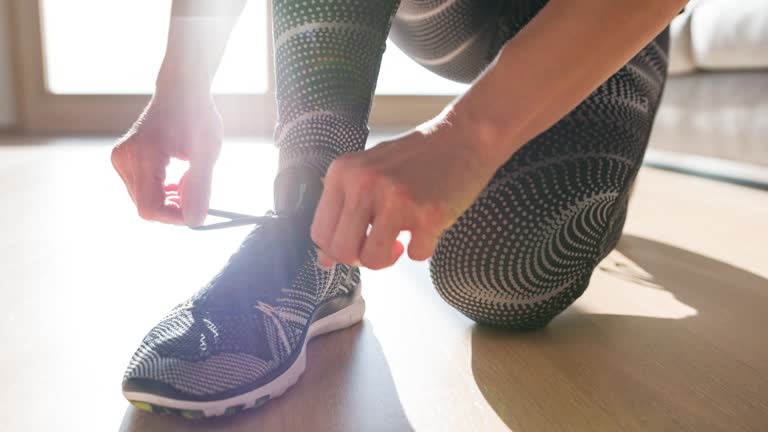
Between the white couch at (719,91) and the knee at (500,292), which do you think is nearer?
the knee at (500,292)

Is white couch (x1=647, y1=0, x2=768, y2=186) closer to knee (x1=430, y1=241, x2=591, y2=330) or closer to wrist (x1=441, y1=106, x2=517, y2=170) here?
knee (x1=430, y1=241, x2=591, y2=330)

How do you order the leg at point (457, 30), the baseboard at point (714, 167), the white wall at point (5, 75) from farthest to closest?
the white wall at point (5, 75) → the baseboard at point (714, 167) → the leg at point (457, 30)

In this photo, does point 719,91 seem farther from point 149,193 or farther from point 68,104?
point 68,104

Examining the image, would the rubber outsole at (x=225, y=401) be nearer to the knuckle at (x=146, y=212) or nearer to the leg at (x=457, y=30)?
the knuckle at (x=146, y=212)

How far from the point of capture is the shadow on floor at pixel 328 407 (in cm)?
45

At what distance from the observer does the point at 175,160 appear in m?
0.55

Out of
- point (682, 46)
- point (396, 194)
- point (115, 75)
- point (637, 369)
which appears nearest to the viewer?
point (396, 194)

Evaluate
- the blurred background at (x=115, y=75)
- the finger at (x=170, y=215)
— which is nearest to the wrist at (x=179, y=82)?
the finger at (x=170, y=215)

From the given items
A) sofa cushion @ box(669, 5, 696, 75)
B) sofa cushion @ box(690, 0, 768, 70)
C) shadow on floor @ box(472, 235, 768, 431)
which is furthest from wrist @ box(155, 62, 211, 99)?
sofa cushion @ box(669, 5, 696, 75)

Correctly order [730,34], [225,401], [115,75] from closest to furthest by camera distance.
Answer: [225,401] < [730,34] < [115,75]

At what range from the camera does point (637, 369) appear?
1.82ft

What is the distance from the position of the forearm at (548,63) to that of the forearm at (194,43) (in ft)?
0.93

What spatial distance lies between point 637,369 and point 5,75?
2.74 m

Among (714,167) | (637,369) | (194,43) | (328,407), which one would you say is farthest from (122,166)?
(714,167)
